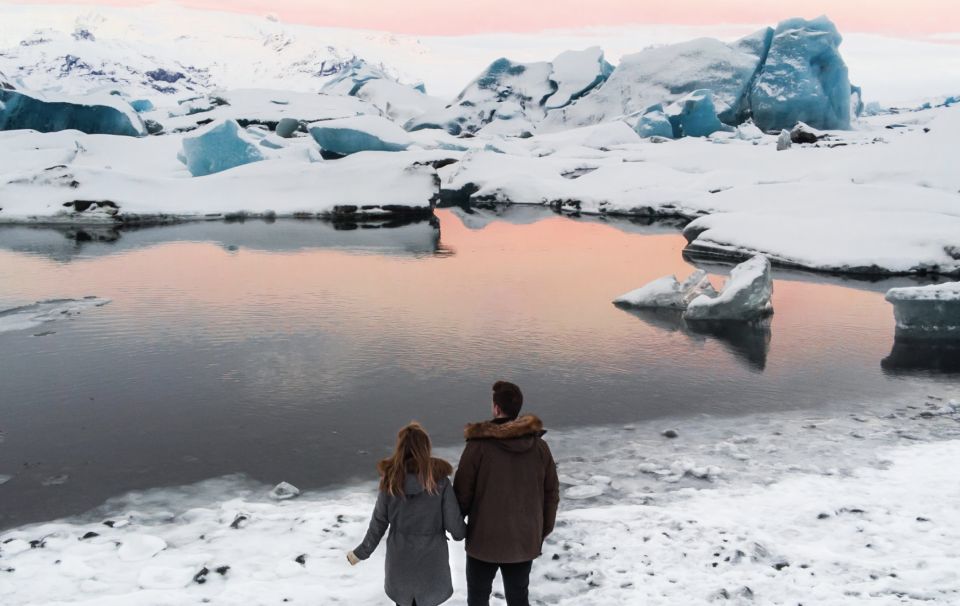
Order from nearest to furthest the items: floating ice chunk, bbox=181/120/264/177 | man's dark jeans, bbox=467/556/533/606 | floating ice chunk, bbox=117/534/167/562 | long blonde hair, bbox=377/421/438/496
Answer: long blonde hair, bbox=377/421/438/496, man's dark jeans, bbox=467/556/533/606, floating ice chunk, bbox=117/534/167/562, floating ice chunk, bbox=181/120/264/177

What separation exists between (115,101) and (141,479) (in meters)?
50.5

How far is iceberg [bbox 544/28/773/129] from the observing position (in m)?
65.9

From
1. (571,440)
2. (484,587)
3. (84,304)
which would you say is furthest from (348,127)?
(484,587)

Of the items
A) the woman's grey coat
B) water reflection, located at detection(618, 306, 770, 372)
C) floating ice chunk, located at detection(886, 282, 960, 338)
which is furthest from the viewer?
floating ice chunk, located at detection(886, 282, 960, 338)

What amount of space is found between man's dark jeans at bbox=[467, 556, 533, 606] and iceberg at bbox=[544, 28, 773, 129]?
67.3m

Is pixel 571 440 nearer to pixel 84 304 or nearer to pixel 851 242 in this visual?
pixel 84 304

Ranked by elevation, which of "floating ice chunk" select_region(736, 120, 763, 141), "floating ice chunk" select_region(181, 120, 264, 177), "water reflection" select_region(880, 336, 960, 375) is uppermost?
"floating ice chunk" select_region(736, 120, 763, 141)

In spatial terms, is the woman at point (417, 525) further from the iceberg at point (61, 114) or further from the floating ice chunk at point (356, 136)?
the iceberg at point (61, 114)

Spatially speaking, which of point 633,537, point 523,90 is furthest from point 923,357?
point 523,90

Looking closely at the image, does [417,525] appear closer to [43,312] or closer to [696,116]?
[43,312]

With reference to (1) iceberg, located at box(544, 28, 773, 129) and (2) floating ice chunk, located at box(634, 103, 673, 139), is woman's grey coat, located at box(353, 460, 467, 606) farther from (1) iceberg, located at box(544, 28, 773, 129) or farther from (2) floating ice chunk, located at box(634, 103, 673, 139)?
(1) iceberg, located at box(544, 28, 773, 129)

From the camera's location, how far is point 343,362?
10867 millimetres

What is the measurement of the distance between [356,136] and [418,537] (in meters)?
42.2

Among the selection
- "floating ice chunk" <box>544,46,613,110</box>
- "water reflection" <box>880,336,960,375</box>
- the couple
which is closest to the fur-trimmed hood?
the couple
